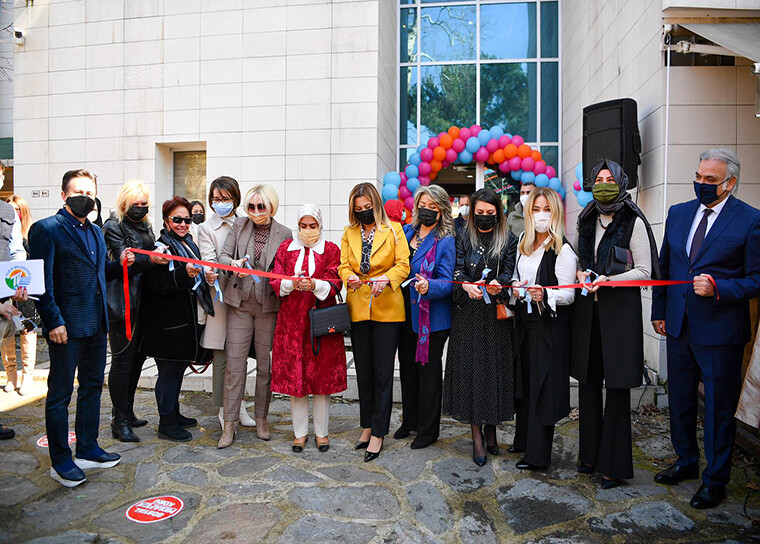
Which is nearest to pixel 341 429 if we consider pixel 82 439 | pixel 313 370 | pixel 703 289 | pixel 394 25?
pixel 313 370

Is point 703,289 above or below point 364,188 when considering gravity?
below

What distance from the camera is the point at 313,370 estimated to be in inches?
162

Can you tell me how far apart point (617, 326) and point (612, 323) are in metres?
0.04

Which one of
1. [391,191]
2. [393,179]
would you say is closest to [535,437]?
[391,191]

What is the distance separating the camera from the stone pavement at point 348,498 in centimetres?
296

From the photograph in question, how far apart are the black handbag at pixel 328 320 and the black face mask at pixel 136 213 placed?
1555mm

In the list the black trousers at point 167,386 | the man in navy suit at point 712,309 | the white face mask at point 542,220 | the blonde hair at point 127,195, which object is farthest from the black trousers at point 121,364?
the man in navy suit at point 712,309

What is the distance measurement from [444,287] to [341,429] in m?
1.70

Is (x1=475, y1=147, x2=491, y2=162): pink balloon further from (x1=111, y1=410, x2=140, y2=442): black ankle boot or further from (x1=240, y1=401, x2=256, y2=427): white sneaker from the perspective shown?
(x1=111, y1=410, x2=140, y2=442): black ankle boot

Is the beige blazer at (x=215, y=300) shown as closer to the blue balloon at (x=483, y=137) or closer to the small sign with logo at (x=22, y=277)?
the small sign with logo at (x=22, y=277)

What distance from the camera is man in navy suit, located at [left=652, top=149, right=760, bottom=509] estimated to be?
328 centimetres

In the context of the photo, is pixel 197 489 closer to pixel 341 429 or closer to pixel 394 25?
pixel 341 429

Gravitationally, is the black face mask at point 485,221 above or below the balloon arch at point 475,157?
below

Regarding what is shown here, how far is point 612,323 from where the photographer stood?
11.5 feet
